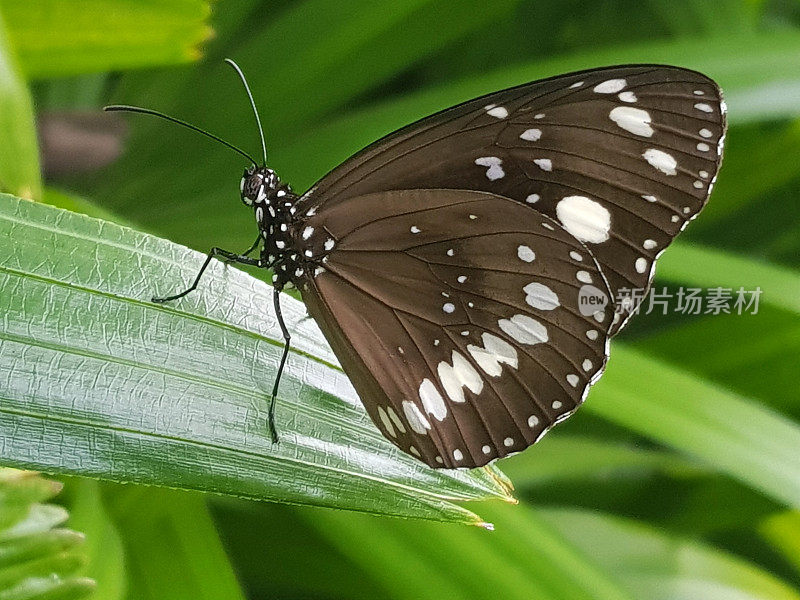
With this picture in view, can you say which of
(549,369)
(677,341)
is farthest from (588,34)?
(549,369)

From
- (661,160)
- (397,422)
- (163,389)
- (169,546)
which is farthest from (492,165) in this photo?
(169,546)

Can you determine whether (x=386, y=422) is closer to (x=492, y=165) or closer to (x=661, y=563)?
(x=492, y=165)

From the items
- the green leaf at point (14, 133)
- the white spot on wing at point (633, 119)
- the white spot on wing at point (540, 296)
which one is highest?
the green leaf at point (14, 133)

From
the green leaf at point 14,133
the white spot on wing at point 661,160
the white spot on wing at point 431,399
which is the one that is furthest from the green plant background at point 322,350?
the white spot on wing at point 661,160

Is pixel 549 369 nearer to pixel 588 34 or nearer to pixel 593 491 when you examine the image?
pixel 593 491

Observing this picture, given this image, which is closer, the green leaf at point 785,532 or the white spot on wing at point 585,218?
the white spot on wing at point 585,218

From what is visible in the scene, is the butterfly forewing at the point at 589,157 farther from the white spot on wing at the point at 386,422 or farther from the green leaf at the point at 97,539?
the green leaf at the point at 97,539

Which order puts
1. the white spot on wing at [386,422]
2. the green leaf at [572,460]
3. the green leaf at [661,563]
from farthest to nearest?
the green leaf at [572,460]
the green leaf at [661,563]
the white spot on wing at [386,422]
